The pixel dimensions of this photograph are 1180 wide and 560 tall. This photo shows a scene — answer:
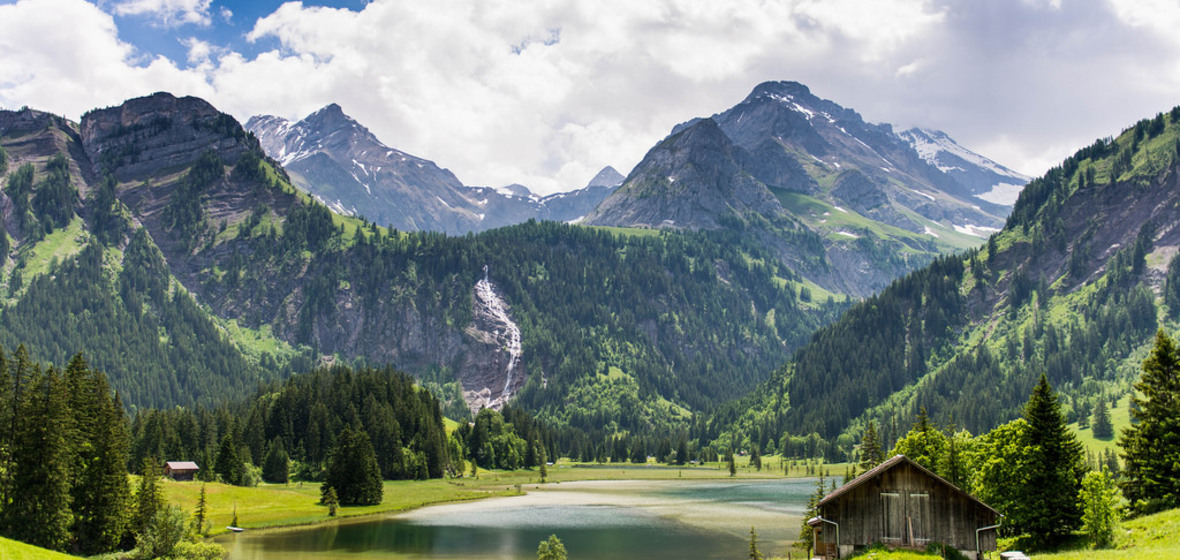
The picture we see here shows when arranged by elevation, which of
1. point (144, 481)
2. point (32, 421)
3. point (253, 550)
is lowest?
point (253, 550)

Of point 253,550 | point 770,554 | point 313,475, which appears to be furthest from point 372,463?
point 770,554

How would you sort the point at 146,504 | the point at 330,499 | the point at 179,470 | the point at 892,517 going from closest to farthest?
the point at 892,517, the point at 146,504, the point at 330,499, the point at 179,470

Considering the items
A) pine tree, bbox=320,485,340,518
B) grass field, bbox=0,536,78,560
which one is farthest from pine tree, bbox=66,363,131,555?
pine tree, bbox=320,485,340,518

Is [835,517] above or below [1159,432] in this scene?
below

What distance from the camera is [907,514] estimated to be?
54.8 m

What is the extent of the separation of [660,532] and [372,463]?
2350 inches

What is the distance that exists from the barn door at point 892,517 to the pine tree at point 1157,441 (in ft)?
72.8

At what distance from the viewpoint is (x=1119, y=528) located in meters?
59.9

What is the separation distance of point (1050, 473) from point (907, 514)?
1622 centimetres

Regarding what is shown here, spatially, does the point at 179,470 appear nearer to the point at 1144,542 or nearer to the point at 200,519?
the point at 200,519

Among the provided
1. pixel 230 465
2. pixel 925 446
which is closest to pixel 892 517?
pixel 925 446

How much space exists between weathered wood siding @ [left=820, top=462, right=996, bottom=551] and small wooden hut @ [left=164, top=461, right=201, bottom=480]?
13322 centimetres

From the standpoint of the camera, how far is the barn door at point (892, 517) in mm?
54656

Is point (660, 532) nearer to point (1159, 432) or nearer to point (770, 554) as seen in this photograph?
point (770, 554)
